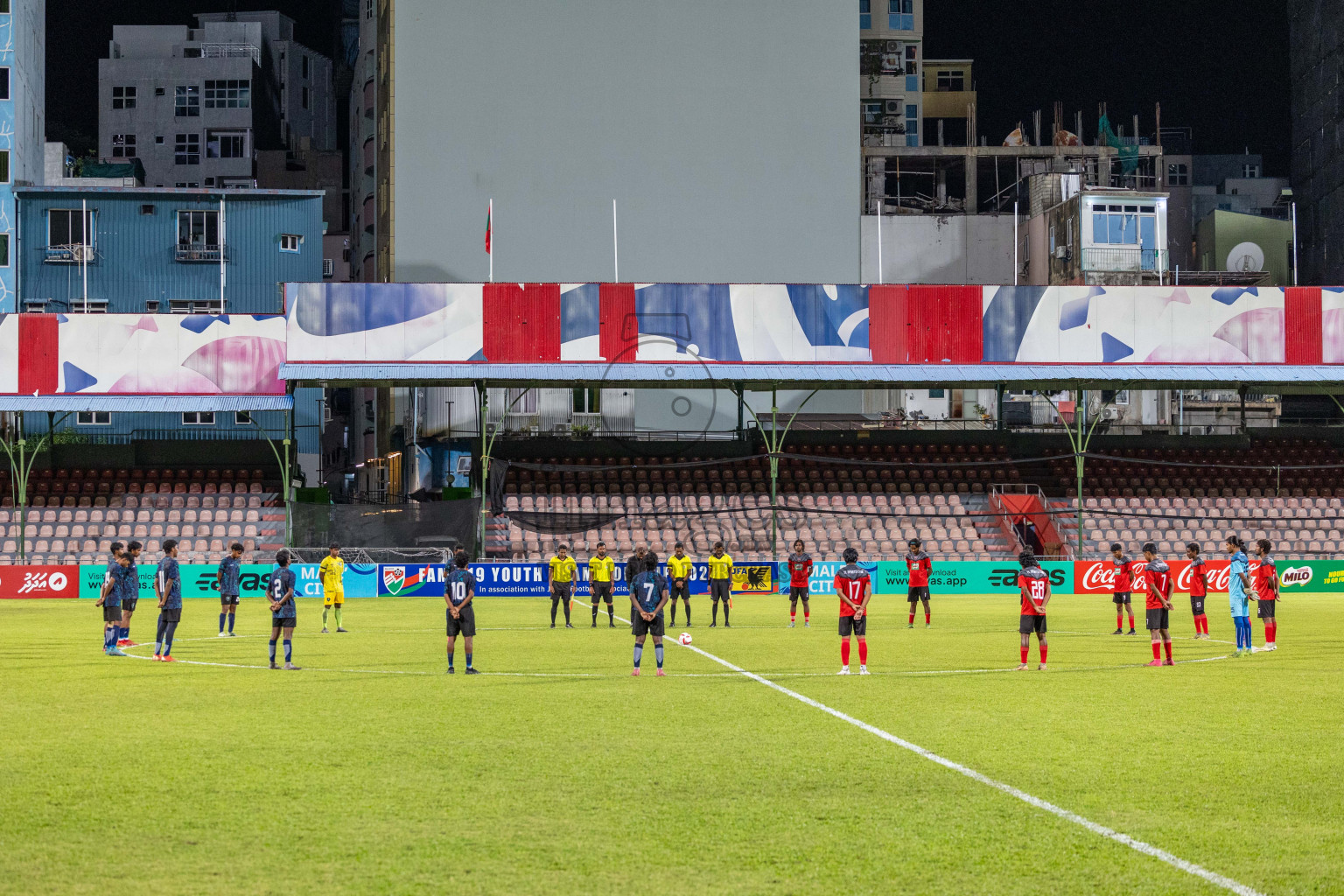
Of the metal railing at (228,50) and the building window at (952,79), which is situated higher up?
the building window at (952,79)

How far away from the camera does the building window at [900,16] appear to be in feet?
339

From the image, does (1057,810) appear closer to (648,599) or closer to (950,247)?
(648,599)

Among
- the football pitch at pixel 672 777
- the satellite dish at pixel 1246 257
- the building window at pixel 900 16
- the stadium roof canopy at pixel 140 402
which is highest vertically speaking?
the building window at pixel 900 16

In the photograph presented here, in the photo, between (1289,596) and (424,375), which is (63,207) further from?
(1289,596)

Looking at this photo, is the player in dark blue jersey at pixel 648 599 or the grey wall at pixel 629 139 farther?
the grey wall at pixel 629 139

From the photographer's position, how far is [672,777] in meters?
12.2

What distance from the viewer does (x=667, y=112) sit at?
68938 mm

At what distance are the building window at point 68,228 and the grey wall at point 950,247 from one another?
43.5 meters

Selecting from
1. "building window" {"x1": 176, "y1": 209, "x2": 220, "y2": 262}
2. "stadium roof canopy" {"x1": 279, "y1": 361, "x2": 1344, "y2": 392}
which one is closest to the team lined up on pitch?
"stadium roof canopy" {"x1": 279, "y1": 361, "x2": 1344, "y2": 392}

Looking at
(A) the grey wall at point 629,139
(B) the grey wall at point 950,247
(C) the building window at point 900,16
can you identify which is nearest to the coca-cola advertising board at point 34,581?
(A) the grey wall at point 629,139

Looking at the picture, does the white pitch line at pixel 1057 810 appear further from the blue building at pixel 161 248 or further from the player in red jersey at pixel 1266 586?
the blue building at pixel 161 248

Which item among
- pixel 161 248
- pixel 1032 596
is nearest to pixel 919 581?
pixel 1032 596

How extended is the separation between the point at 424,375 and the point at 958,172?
183 feet

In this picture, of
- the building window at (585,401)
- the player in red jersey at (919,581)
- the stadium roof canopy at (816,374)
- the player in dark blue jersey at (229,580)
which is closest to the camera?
the player in dark blue jersey at (229,580)
